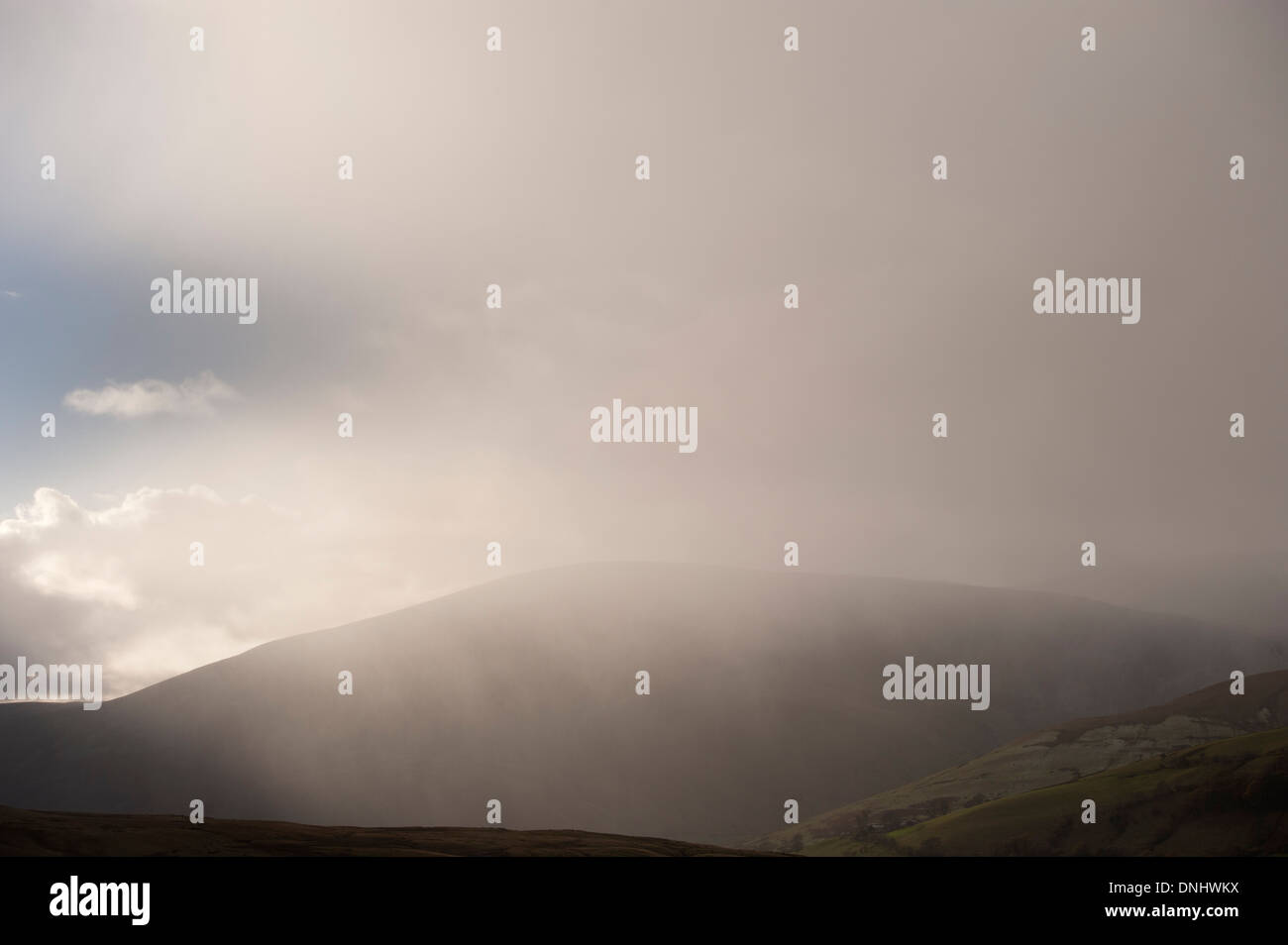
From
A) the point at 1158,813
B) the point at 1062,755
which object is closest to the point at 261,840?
the point at 1158,813

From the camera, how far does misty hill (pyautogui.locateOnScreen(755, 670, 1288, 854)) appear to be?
391ft

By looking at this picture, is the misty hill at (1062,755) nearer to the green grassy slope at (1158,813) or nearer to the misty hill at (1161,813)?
the green grassy slope at (1158,813)

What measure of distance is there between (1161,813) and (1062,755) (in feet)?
183

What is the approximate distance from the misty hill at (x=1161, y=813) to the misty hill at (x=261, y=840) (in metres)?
38.0

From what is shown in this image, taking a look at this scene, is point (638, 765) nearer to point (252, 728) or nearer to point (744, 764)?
point (744, 764)

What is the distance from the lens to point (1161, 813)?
72688mm

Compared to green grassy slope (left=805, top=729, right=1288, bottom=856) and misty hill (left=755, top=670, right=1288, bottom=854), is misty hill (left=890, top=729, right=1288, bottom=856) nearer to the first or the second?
green grassy slope (left=805, top=729, right=1288, bottom=856)

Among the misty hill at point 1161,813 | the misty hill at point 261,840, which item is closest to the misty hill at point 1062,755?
the misty hill at point 1161,813

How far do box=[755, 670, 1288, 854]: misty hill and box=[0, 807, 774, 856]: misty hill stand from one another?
64224 millimetres

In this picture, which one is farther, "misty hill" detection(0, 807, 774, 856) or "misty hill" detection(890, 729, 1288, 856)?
"misty hill" detection(890, 729, 1288, 856)

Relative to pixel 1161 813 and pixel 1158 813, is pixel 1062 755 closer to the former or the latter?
pixel 1158 813

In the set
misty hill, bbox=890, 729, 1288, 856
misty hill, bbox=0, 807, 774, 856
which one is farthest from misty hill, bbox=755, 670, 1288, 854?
misty hill, bbox=0, 807, 774, 856

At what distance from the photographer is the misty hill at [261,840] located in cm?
4088
